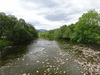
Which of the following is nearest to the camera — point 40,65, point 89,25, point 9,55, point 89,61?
point 40,65

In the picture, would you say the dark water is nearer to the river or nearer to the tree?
the river

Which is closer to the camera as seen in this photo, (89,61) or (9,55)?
(89,61)

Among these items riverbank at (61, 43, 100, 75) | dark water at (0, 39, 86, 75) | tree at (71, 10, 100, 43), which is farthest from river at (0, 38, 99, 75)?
tree at (71, 10, 100, 43)

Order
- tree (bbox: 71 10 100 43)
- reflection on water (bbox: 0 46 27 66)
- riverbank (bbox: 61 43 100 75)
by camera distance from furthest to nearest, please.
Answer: tree (bbox: 71 10 100 43), reflection on water (bbox: 0 46 27 66), riverbank (bbox: 61 43 100 75)

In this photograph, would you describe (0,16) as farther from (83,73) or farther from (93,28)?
(93,28)

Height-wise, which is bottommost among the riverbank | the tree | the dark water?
the dark water

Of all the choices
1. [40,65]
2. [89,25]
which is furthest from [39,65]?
[89,25]

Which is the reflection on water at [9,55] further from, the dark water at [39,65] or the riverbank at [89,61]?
the riverbank at [89,61]

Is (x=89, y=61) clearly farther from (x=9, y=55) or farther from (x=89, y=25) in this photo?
(x=89, y=25)

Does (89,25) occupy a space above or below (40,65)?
above

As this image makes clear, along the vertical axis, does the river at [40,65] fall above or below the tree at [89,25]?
below

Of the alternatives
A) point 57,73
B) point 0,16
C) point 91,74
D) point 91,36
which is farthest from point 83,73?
point 0,16

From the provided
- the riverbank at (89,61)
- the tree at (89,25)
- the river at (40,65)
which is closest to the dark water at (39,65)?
the river at (40,65)

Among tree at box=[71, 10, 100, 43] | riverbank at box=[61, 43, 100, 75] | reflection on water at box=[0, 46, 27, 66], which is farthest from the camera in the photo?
tree at box=[71, 10, 100, 43]
